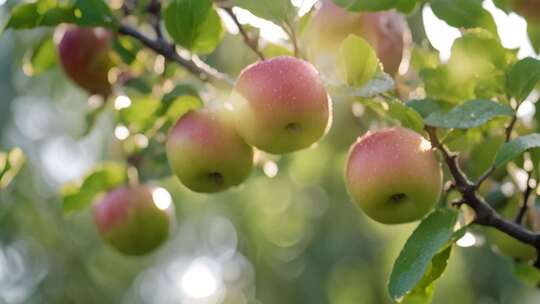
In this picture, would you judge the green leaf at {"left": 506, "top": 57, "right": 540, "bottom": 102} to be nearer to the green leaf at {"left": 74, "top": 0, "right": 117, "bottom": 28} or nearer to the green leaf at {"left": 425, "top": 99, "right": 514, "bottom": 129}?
the green leaf at {"left": 425, "top": 99, "right": 514, "bottom": 129}

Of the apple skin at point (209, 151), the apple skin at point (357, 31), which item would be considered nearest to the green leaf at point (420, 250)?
the apple skin at point (209, 151)

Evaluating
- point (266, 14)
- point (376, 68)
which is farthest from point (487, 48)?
point (266, 14)

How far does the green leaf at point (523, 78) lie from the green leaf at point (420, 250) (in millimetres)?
235

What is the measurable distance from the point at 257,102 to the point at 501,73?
0.41m

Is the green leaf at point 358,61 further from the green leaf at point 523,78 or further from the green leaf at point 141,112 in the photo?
the green leaf at point 141,112

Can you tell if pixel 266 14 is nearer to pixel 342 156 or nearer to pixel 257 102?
pixel 257 102

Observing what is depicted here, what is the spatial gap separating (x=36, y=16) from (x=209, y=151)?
41 cm

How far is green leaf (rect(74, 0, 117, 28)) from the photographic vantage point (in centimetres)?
179

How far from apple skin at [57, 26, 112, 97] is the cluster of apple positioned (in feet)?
1.91

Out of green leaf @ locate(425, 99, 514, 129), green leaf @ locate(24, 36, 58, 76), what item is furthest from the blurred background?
green leaf @ locate(425, 99, 514, 129)

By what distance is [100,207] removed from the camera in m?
2.22

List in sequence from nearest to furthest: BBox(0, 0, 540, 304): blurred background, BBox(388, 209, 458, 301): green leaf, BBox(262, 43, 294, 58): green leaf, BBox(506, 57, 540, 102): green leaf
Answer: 1. BBox(388, 209, 458, 301): green leaf
2. BBox(506, 57, 540, 102): green leaf
3. BBox(262, 43, 294, 58): green leaf
4. BBox(0, 0, 540, 304): blurred background

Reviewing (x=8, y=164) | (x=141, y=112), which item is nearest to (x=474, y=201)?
(x=141, y=112)

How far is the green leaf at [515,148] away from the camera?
1489 millimetres
